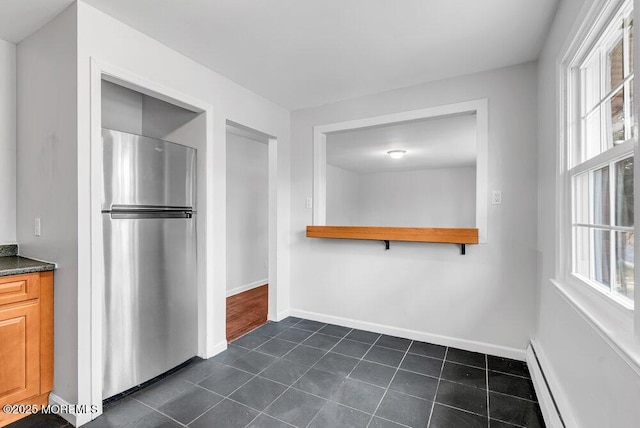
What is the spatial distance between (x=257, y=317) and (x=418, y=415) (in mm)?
2192

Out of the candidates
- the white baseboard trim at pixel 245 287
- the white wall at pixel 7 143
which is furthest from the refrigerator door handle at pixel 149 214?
the white baseboard trim at pixel 245 287

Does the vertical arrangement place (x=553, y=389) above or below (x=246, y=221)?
below

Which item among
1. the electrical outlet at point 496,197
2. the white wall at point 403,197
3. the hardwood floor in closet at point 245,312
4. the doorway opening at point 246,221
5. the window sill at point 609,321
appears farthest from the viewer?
the white wall at point 403,197

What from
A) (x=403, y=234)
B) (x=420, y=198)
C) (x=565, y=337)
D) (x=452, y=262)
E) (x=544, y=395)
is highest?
(x=420, y=198)

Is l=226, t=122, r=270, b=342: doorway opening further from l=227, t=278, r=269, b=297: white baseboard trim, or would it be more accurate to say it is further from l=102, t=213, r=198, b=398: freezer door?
l=102, t=213, r=198, b=398: freezer door

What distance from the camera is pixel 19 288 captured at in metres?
1.74

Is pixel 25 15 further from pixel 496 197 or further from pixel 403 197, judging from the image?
pixel 403 197

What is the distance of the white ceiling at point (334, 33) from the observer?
70.9 inches

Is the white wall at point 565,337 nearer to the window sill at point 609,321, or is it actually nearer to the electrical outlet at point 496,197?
the window sill at point 609,321

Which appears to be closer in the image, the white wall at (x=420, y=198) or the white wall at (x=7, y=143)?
the white wall at (x=7, y=143)

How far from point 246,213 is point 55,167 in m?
3.04

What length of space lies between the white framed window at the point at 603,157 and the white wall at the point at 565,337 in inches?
5.7

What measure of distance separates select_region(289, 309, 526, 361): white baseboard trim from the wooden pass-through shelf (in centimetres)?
80

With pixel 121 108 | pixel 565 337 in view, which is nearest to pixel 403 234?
pixel 565 337
